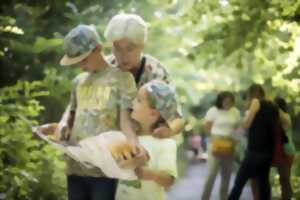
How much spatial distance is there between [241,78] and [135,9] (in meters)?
0.33

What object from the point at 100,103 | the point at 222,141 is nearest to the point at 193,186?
the point at 222,141

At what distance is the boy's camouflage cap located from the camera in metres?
1.39

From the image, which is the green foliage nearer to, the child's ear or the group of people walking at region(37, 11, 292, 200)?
the group of people walking at region(37, 11, 292, 200)

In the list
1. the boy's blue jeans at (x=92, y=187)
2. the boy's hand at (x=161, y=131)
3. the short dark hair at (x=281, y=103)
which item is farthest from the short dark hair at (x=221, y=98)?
the boy's blue jeans at (x=92, y=187)

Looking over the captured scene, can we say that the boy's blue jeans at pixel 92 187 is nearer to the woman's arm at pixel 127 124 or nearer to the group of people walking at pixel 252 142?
the woman's arm at pixel 127 124

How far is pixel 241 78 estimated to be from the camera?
63.0 inches

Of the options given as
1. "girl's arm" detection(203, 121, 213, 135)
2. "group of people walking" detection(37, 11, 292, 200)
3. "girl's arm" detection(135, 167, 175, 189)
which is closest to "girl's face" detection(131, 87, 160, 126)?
"group of people walking" detection(37, 11, 292, 200)

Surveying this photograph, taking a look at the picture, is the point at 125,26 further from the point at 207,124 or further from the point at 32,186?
the point at 32,186

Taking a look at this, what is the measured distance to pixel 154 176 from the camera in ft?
4.59

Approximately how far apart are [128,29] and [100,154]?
300 mm

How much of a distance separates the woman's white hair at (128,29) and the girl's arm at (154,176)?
11.9 inches

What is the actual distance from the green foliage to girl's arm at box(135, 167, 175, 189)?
348 mm

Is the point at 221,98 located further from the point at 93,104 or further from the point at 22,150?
the point at 22,150

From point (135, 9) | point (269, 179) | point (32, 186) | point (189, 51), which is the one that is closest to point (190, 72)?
point (189, 51)
